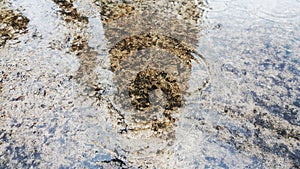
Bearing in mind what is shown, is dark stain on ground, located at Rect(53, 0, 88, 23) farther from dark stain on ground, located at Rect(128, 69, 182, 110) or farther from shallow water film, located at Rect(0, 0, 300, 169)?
dark stain on ground, located at Rect(128, 69, 182, 110)

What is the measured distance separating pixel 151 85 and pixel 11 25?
1424 mm

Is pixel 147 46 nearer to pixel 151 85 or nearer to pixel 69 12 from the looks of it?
pixel 151 85

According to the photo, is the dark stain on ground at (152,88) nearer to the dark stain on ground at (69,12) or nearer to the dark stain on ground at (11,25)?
the dark stain on ground at (69,12)

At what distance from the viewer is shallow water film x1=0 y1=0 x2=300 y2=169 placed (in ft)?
4.72

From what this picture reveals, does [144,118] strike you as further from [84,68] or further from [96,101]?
[84,68]

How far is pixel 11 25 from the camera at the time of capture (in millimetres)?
2316

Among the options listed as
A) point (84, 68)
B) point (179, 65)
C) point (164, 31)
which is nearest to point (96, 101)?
point (84, 68)

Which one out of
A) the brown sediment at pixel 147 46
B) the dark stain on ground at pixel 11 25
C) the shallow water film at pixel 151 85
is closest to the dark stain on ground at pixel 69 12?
the shallow water film at pixel 151 85

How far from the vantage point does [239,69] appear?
1901 millimetres

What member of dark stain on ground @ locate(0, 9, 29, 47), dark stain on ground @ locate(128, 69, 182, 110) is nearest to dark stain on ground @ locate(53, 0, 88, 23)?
dark stain on ground @ locate(0, 9, 29, 47)

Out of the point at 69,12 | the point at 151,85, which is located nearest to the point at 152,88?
the point at 151,85

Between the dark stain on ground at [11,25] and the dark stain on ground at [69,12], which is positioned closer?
the dark stain on ground at [11,25]

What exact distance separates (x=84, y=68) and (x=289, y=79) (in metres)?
1.41

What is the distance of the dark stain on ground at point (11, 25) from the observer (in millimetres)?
2199
